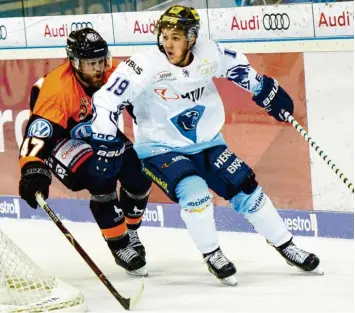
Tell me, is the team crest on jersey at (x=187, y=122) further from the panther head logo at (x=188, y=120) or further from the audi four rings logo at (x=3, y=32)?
the audi four rings logo at (x=3, y=32)

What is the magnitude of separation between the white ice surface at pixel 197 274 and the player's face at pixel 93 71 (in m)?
0.78

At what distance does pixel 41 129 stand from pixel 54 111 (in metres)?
0.09

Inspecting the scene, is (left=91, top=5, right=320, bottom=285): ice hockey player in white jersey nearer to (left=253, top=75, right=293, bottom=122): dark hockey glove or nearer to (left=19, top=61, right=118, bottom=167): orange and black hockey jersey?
(left=253, top=75, right=293, bottom=122): dark hockey glove

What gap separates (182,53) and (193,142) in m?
0.34

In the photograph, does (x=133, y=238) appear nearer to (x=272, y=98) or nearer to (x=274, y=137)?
(x=272, y=98)

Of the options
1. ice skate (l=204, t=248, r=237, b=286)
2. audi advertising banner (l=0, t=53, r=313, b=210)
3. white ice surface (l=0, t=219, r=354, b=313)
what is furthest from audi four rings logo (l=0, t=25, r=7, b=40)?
ice skate (l=204, t=248, r=237, b=286)

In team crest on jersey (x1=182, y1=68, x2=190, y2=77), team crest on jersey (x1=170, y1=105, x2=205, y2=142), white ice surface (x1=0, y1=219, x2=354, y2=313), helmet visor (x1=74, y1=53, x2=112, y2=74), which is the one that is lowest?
white ice surface (x1=0, y1=219, x2=354, y2=313)

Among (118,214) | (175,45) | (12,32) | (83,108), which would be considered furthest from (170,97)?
(12,32)

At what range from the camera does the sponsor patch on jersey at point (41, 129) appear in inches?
183

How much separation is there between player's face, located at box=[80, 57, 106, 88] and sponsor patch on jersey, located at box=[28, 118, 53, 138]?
0.25 m

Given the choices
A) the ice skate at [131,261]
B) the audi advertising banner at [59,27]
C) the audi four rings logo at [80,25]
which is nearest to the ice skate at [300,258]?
the ice skate at [131,261]

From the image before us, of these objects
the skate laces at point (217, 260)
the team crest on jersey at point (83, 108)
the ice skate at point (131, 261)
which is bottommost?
the ice skate at point (131, 261)

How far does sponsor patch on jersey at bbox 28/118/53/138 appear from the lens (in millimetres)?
4641

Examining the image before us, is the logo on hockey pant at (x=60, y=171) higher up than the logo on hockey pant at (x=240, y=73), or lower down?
lower down
